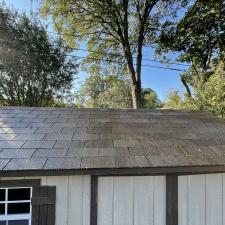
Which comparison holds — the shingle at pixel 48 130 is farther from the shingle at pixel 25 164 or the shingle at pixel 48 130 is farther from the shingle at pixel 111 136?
the shingle at pixel 25 164

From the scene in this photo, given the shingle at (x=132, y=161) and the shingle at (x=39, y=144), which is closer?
the shingle at (x=132, y=161)

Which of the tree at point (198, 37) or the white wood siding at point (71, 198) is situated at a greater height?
the tree at point (198, 37)

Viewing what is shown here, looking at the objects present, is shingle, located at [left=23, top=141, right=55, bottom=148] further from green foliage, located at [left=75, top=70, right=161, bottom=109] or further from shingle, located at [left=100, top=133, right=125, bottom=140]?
green foliage, located at [left=75, top=70, right=161, bottom=109]

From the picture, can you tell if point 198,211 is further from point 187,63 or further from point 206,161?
point 187,63

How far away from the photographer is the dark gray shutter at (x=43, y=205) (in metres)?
3.96

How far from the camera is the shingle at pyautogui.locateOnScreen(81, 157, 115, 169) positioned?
151 inches

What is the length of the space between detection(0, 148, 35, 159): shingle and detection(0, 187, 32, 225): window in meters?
0.50

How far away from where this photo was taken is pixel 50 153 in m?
4.13

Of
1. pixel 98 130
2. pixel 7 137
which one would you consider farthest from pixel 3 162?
pixel 98 130

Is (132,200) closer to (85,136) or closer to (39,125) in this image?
(85,136)

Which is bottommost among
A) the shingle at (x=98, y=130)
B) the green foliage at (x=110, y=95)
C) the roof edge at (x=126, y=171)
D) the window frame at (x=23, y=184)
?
the window frame at (x=23, y=184)

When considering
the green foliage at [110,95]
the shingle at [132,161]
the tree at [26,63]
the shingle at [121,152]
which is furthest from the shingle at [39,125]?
the green foliage at [110,95]

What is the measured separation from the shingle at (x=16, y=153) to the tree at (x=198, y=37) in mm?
11886

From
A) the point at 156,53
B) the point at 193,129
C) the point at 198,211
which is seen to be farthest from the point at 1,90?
the point at 198,211
